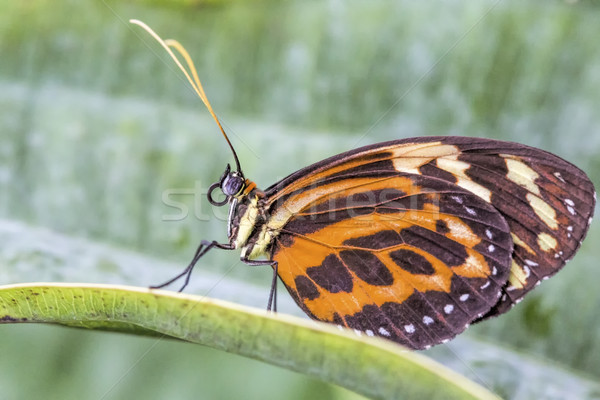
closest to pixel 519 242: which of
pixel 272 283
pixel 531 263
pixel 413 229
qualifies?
pixel 531 263

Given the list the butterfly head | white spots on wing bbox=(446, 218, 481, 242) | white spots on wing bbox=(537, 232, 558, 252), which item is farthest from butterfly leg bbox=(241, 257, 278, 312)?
white spots on wing bbox=(537, 232, 558, 252)

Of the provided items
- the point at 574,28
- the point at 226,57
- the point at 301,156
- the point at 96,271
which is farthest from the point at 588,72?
the point at 96,271

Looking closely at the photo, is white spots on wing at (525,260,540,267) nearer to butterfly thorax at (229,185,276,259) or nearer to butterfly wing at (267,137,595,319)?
butterfly wing at (267,137,595,319)

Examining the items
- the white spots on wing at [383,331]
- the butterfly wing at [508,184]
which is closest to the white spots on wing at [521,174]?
the butterfly wing at [508,184]

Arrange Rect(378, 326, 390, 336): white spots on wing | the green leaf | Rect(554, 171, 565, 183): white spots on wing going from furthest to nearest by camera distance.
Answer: Rect(378, 326, 390, 336): white spots on wing
Rect(554, 171, 565, 183): white spots on wing
the green leaf

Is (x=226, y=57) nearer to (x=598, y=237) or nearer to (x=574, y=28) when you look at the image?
(x=574, y=28)

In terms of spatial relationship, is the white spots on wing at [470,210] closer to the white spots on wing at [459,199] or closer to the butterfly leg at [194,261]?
the white spots on wing at [459,199]
